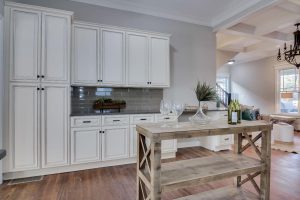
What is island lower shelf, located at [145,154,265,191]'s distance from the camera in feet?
5.47

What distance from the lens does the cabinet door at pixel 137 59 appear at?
3.54 meters

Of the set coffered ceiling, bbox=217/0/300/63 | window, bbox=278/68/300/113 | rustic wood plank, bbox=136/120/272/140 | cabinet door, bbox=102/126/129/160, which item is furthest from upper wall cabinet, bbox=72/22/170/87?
window, bbox=278/68/300/113

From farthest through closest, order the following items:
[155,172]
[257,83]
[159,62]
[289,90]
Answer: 1. [257,83]
2. [289,90]
3. [159,62]
4. [155,172]

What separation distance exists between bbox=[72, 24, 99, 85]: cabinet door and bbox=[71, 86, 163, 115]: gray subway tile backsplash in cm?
37

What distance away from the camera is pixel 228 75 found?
977 centimetres

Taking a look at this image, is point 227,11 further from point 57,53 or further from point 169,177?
point 169,177

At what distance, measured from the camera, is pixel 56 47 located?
2848 millimetres

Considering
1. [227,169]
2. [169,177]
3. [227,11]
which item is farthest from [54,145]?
[227,11]

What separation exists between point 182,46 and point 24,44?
316cm

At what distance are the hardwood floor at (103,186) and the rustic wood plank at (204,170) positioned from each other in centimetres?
51

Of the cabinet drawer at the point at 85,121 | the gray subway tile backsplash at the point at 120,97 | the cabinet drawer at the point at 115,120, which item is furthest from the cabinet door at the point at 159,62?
the cabinet drawer at the point at 85,121

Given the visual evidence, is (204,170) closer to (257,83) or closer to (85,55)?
(85,55)

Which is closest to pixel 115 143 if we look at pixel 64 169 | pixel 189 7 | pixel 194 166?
pixel 64 169

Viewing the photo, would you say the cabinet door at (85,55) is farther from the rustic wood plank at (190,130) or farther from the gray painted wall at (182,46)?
the rustic wood plank at (190,130)
